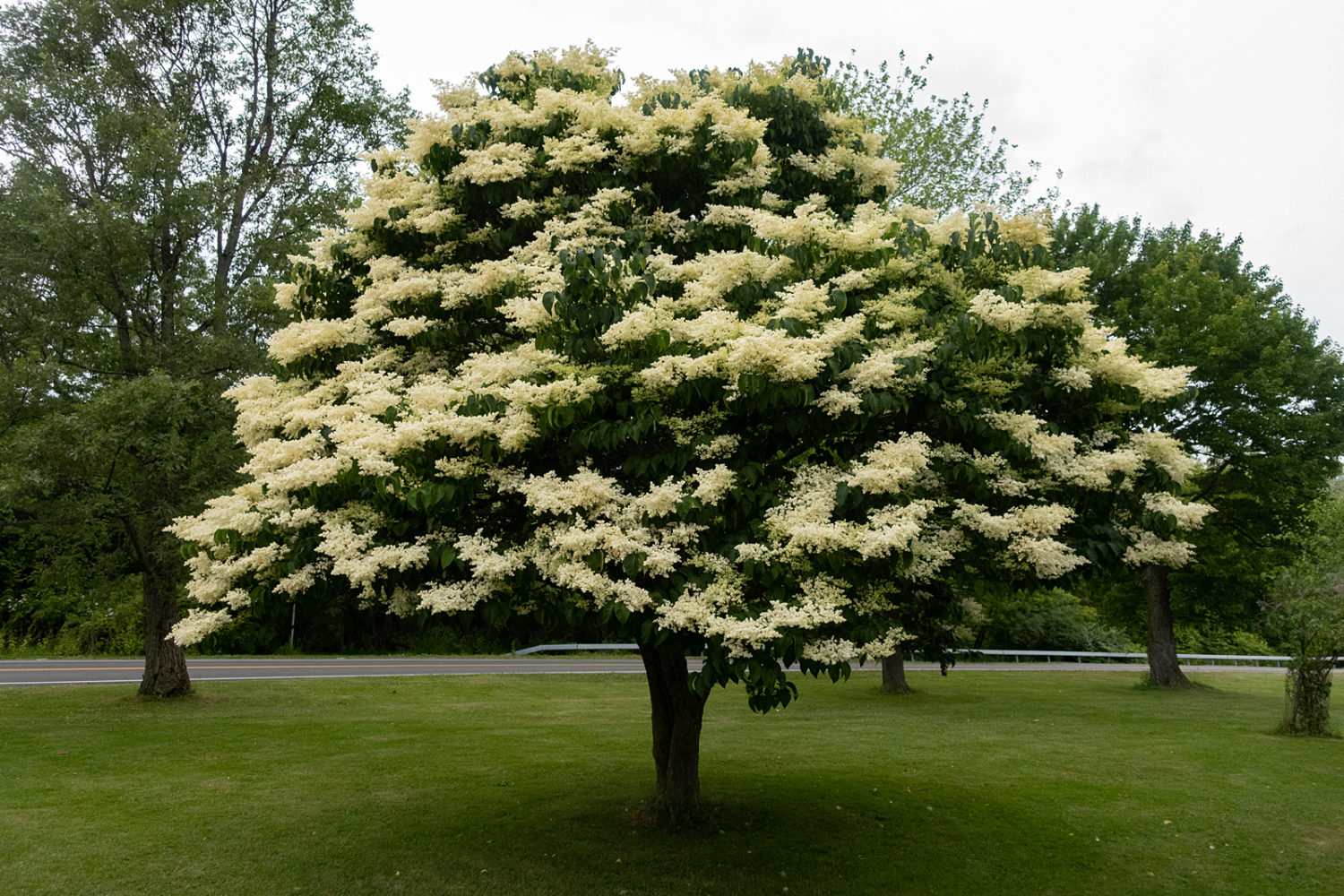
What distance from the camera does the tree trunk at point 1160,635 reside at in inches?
1029

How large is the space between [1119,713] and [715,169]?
18.7 m

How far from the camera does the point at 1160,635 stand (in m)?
26.6

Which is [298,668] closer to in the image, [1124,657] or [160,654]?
[160,654]

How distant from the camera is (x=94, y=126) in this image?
57.0 ft

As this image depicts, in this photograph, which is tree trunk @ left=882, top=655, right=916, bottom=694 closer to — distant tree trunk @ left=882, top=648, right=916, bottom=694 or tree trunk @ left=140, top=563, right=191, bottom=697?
distant tree trunk @ left=882, top=648, right=916, bottom=694

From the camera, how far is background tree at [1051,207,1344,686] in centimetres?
2333

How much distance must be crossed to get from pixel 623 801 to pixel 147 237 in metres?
14.3

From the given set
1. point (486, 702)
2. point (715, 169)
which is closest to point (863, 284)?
point (715, 169)

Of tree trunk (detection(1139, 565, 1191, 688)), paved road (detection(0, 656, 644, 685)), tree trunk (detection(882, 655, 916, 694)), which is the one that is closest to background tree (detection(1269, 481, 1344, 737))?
tree trunk (detection(1139, 565, 1191, 688))

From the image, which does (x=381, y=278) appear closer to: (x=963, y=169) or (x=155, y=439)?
(x=155, y=439)

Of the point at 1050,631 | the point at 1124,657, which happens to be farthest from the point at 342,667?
the point at 1124,657

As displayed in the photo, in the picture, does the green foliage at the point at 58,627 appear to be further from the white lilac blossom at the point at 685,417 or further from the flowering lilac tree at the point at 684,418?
the white lilac blossom at the point at 685,417

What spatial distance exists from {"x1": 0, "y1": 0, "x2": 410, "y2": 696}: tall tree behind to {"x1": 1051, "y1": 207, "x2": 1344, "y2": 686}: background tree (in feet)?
62.6

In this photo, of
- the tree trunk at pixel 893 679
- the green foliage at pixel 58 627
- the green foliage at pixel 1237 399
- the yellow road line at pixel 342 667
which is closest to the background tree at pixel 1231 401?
the green foliage at pixel 1237 399
